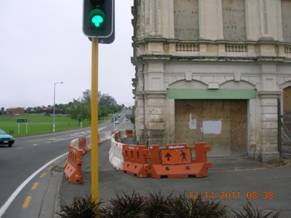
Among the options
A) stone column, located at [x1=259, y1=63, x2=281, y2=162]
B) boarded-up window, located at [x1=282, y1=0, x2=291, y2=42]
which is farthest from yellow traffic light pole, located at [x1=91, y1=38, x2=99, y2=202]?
boarded-up window, located at [x1=282, y1=0, x2=291, y2=42]

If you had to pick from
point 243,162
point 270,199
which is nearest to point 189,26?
point 243,162

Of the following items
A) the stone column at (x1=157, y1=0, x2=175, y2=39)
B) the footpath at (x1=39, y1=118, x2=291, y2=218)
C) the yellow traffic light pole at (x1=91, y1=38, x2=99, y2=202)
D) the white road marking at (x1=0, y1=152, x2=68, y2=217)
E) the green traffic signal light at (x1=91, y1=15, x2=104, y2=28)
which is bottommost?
the white road marking at (x1=0, y1=152, x2=68, y2=217)

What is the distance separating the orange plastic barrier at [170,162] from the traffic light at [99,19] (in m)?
7.82

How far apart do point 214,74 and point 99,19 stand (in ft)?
42.6

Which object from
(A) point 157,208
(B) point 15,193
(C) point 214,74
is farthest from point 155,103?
(A) point 157,208

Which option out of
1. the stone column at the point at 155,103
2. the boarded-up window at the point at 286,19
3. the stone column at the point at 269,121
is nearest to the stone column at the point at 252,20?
the boarded-up window at the point at 286,19

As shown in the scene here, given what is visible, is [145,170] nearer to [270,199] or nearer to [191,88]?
[270,199]

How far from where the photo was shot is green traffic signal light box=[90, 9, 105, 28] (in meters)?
6.32

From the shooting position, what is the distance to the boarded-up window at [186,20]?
61.8 ft

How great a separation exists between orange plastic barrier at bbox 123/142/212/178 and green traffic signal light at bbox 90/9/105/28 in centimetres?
787

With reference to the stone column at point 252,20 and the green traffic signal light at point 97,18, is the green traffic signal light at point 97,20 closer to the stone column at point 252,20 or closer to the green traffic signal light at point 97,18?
the green traffic signal light at point 97,18

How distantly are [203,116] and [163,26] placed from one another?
4137mm

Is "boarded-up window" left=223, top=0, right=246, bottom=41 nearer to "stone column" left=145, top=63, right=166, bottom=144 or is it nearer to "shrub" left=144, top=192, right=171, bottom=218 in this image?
"stone column" left=145, top=63, right=166, bottom=144

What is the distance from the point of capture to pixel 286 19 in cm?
2009
